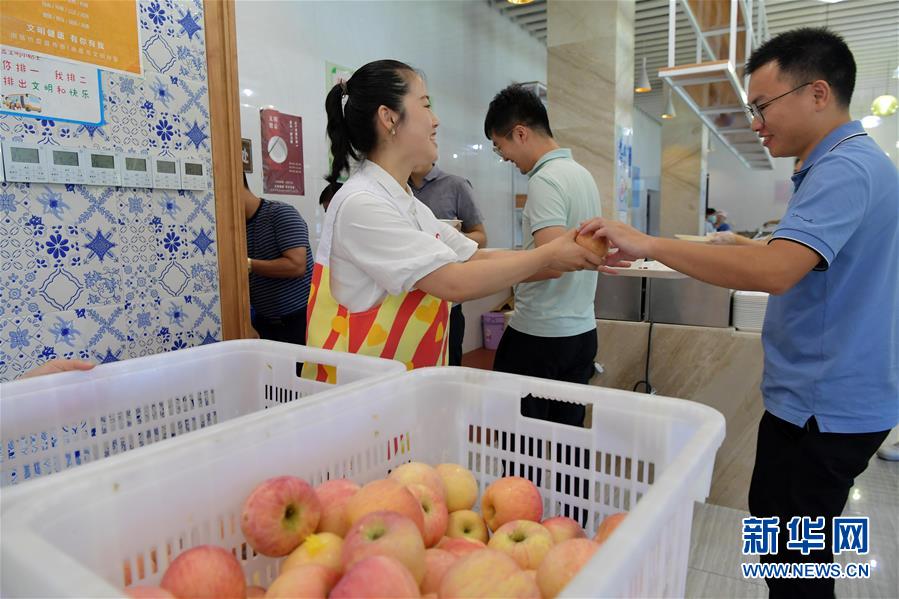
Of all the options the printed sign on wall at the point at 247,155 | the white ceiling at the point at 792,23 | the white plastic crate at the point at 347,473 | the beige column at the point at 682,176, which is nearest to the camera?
the white plastic crate at the point at 347,473

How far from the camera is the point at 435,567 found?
0.73m

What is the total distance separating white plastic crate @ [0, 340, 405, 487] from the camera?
1.03m

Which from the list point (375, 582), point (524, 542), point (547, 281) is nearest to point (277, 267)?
point (547, 281)

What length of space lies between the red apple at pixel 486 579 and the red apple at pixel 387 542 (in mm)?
50

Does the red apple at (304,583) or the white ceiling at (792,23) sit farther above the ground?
the white ceiling at (792,23)

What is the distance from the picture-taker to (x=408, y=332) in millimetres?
1413

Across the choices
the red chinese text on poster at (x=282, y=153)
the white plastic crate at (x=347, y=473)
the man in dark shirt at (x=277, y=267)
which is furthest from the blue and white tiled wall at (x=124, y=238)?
the white plastic crate at (x=347, y=473)

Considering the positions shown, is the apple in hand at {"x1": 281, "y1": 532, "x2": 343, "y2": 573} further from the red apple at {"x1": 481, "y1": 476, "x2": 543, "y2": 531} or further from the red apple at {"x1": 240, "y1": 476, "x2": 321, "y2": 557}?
the red apple at {"x1": 481, "y1": 476, "x2": 543, "y2": 531}

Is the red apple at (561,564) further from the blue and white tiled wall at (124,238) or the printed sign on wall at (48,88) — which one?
the printed sign on wall at (48,88)

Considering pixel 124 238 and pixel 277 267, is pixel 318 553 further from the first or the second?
pixel 277 267

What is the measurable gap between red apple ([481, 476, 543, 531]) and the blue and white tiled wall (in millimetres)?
1558

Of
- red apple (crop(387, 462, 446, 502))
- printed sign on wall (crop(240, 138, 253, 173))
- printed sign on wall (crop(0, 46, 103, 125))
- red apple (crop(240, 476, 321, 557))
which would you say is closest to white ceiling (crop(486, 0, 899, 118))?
printed sign on wall (crop(240, 138, 253, 173))

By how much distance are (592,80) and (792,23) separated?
470cm

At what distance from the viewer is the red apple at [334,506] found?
0.77m
